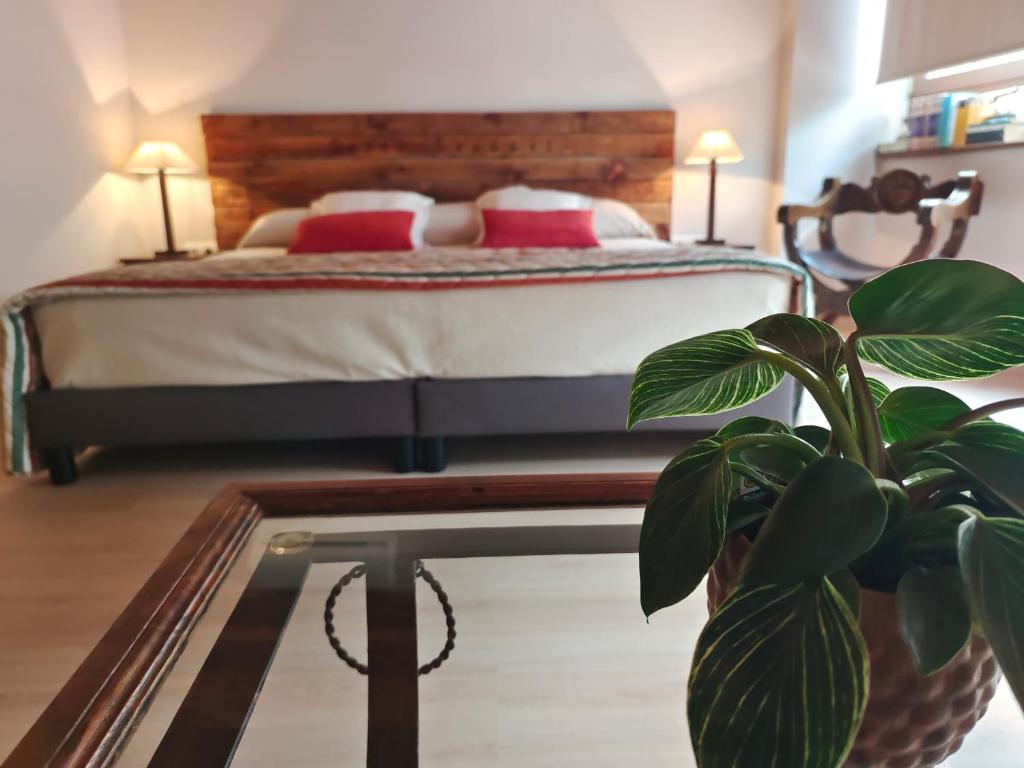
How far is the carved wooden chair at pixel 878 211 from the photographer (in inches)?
113

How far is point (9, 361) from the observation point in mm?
1944

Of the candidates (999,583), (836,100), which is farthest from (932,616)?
(836,100)

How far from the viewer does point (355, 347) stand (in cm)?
203

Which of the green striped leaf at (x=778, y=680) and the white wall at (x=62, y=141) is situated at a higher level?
the white wall at (x=62, y=141)

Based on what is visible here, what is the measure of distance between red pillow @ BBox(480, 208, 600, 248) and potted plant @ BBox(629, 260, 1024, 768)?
267 cm

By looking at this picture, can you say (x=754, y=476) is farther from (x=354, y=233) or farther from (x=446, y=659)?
(x=354, y=233)

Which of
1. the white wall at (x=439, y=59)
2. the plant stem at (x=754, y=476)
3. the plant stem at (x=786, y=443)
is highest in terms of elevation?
the white wall at (x=439, y=59)

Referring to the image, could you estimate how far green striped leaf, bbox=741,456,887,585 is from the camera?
13.3 inches

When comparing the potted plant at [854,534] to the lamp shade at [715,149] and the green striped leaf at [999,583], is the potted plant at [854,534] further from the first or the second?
the lamp shade at [715,149]

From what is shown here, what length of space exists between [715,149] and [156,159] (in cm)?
265

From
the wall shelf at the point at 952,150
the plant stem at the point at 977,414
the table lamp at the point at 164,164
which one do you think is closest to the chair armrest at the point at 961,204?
the wall shelf at the point at 952,150

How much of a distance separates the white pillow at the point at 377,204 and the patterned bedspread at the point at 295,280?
4.16ft

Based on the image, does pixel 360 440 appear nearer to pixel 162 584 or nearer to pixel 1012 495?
pixel 162 584

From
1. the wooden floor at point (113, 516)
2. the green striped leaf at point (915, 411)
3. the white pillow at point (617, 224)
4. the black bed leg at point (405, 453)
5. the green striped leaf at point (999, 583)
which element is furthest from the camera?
the white pillow at point (617, 224)
